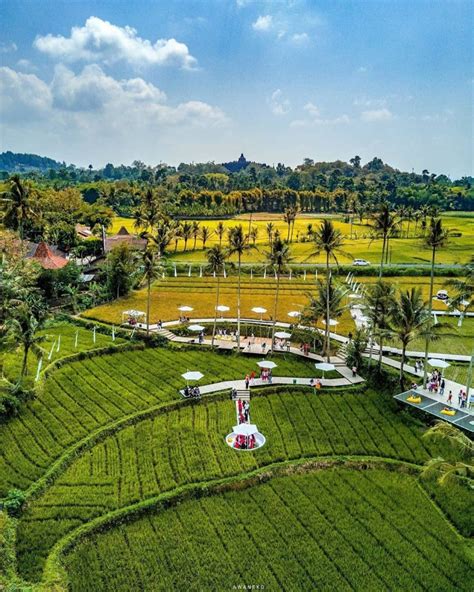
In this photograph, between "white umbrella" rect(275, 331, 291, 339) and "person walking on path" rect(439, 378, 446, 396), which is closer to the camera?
"person walking on path" rect(439, 378, 446, 396)

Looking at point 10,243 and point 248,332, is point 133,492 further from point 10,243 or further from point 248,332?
point 10,243

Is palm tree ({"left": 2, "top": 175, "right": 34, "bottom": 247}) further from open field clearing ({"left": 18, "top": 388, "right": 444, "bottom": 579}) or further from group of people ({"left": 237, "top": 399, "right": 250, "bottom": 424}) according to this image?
group of people ({"left": 237, "top": 399, "right": 250, "bottom": 424})

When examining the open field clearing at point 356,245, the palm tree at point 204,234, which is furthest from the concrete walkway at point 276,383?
the palm tree at point 204,234

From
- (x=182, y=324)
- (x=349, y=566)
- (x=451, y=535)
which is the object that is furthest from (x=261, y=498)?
(x=182, y=324)

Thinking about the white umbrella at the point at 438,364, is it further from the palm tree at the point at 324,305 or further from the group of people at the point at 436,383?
the palm tree at the point at 324,305

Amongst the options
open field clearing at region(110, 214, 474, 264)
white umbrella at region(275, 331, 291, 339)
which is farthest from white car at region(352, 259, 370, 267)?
white umbrella at region(275, 331, 291, 339)

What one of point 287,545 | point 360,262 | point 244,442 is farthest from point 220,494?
point 360,262

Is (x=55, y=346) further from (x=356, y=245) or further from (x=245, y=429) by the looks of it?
(x=356, y=245)
